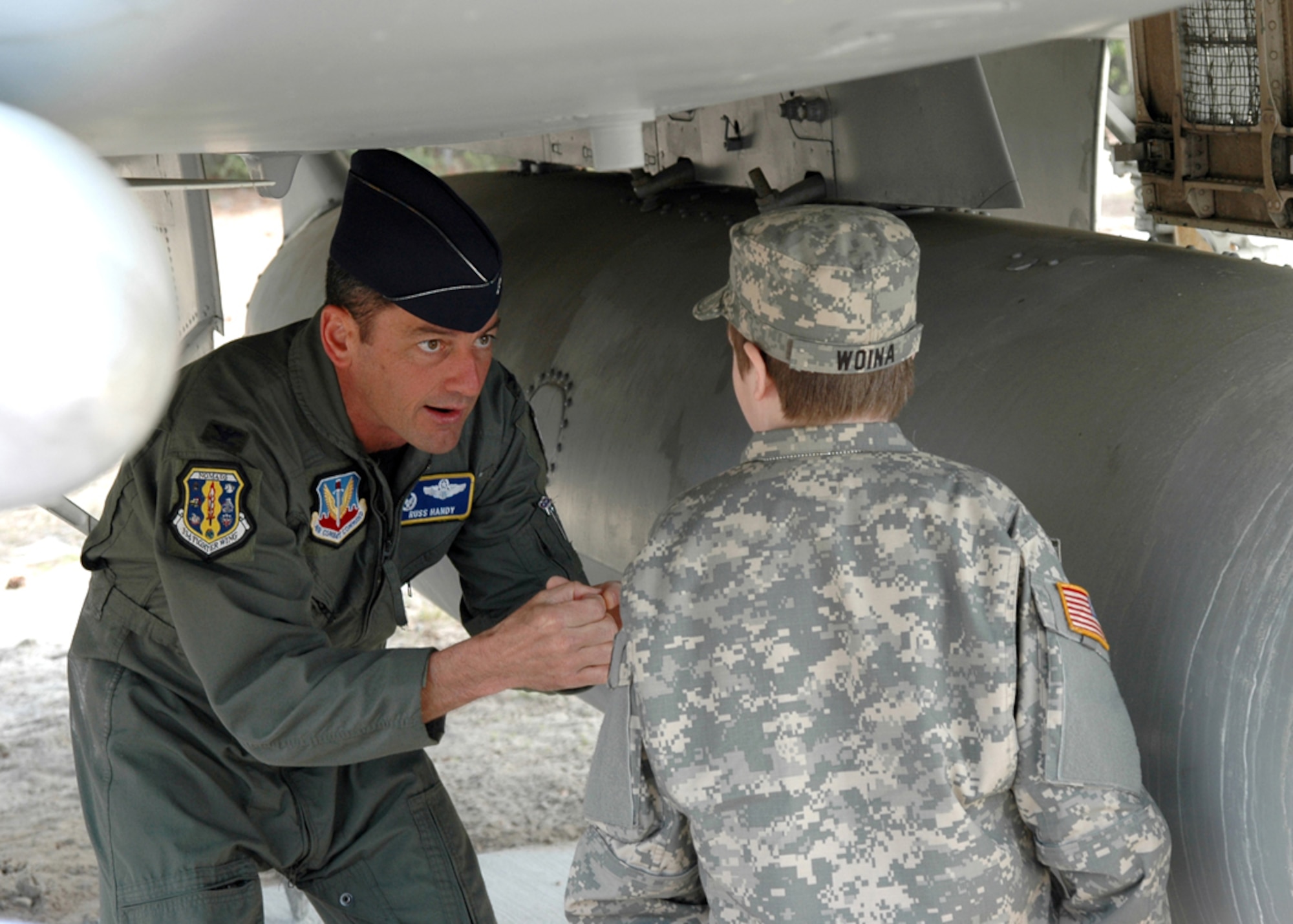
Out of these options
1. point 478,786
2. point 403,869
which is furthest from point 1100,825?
point 478,786

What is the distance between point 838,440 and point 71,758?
3.53 metres

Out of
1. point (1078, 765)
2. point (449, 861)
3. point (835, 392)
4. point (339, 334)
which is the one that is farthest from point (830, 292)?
point (449, 861)

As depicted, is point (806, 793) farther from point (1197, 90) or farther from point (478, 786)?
point (478, 786)

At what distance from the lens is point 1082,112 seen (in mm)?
2914

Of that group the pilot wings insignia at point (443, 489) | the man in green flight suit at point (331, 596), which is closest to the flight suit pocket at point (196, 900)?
the man in green flight suit at point (331, 596)

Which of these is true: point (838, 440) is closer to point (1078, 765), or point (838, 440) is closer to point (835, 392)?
point (835, 392)

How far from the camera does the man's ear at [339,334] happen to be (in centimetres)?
190

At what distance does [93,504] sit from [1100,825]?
20.4 ft

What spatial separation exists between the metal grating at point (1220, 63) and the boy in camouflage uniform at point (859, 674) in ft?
4.19

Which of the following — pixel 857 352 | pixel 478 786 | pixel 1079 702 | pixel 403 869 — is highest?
pixel 857 352

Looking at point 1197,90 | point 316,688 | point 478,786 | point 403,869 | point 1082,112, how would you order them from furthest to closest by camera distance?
point 478,786
point 1082,112
point 1197,90
point 403,869
point 316,688

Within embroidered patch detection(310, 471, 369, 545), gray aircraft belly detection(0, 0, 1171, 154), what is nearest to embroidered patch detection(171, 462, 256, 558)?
embroidered patch detection(310, 471, 369, 545)

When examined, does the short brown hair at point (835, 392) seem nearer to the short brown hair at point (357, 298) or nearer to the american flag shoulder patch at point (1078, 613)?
the american flag shoulder patch at point (1078, 613)

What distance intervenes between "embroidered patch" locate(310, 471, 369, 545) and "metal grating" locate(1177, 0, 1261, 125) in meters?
1.60
